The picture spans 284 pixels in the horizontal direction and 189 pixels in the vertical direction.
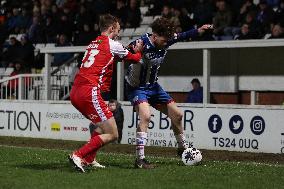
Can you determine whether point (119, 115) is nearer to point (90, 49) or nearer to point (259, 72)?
point (259, 72)

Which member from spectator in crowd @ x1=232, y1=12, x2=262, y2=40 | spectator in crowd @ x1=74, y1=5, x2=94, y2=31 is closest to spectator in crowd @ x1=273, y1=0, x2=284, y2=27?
spectator in crowd @ x1=232, y1=12, x2=262, y2=40

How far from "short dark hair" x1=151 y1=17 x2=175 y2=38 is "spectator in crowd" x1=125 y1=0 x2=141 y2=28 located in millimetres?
11968

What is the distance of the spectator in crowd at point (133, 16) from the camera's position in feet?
78.6

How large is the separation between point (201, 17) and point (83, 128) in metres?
4.67

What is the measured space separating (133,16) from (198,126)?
23.1 ft

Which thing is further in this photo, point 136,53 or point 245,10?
point 245,10

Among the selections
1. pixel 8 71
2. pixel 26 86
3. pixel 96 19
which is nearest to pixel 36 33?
pixel 8 71

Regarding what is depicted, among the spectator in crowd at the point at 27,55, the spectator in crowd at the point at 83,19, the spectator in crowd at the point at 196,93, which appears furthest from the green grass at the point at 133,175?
the spectator in crowd at the point at 83,19

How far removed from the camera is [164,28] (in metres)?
12.0

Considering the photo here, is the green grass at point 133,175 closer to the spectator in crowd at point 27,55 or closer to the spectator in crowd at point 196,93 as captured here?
the spectator in crowd at point 196,93

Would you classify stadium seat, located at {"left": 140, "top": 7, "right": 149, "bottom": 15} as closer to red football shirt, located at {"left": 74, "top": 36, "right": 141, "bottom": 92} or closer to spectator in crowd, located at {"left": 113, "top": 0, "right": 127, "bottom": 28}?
spectator in crowd, located at {"left": 113, "top": 0, "right": 127, "bottom": 28}

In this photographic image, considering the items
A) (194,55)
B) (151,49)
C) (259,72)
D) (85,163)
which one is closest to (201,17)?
(194,55)

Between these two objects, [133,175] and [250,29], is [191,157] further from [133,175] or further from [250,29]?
[250,29]

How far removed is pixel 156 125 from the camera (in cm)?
1858
